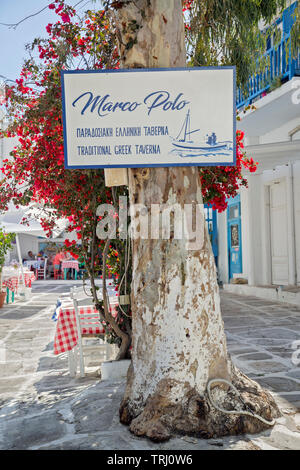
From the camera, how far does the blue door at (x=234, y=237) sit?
1362 cm

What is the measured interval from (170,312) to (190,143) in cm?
117

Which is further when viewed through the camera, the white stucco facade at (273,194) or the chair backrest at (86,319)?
the white stucco facade at (273,194)

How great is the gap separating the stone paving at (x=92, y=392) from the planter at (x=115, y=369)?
0.10 m

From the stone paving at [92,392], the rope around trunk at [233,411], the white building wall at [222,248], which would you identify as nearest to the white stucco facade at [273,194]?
the white building wall at [222,248]

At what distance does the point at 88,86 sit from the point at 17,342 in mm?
5057

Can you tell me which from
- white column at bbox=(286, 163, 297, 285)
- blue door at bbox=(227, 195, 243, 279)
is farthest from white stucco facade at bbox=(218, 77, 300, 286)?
blue door at bbox=(227, 195, 243, 279)

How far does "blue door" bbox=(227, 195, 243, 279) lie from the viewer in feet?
44.7

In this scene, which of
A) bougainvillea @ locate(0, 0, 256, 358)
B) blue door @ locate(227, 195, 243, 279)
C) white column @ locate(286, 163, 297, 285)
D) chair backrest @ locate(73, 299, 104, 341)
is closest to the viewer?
bougainvillea @ locate(0, 0, 256, 358)

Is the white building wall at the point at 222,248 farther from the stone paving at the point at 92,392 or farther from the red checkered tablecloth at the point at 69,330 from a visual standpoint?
the red checkered tablecloth at the point at 69,330

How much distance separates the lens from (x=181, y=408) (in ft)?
9.71

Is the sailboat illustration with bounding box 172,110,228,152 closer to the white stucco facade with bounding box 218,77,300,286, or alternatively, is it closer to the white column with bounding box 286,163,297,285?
the white stucco facade with bounding box 218,77,300,286

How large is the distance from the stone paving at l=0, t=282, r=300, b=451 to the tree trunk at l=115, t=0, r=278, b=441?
0.53ft

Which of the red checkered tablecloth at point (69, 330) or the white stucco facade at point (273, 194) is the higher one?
the white stucco facade at point (273, 194)

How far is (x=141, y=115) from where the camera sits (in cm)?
314
